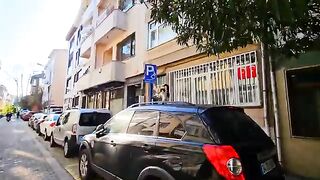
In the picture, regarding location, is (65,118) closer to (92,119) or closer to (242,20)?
(92,119)

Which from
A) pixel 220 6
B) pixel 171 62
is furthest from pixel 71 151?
pixel 220 6

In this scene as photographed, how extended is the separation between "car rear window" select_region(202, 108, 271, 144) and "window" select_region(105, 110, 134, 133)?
2.03 meters

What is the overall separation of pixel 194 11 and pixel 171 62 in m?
7.90

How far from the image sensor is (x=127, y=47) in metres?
17.0

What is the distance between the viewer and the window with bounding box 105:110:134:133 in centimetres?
554

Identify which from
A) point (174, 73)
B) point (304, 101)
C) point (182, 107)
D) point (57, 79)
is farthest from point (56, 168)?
point (57, 79)

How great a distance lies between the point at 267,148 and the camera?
4.01m

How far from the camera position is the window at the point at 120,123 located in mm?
5543

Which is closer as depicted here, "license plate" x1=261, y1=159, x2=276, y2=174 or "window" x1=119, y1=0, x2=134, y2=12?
"license plate" x1=261, y1=159, x2=276, y2=174

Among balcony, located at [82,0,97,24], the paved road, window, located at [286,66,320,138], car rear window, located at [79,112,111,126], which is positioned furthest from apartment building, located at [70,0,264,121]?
the paved road

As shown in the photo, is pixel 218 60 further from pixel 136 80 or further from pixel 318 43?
pixel 136 80

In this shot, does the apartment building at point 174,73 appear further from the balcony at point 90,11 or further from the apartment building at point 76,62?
the apartment building at point 76,62

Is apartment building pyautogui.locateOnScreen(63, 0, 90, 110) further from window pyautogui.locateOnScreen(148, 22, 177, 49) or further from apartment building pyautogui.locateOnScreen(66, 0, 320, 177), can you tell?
window pyautogui.locateOnScreen(148, 22, 177, 49)

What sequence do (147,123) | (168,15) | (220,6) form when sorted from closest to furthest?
(220,6) < (168,15) < (147,123)
